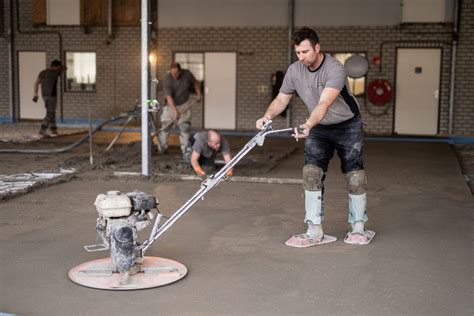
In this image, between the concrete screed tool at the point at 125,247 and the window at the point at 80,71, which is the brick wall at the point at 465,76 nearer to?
the window at the point at 80,71

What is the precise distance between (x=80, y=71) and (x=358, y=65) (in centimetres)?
825

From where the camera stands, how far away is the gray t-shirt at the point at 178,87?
12.2m

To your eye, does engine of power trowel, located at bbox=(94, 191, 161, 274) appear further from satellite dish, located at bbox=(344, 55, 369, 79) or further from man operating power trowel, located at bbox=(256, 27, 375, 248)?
satellite dish, located at bbox=(344, 55, 369, 79)

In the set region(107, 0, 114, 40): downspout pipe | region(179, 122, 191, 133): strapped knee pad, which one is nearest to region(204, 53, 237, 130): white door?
region(107, 0, 114, 40): downspout pipe

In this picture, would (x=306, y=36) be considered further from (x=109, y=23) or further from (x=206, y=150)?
(x=109, y=23)

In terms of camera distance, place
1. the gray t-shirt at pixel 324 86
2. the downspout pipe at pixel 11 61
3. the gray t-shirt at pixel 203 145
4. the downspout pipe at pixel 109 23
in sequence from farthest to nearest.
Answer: the downspout pipe at pixel 11 61 → the downspout pipe at pixel 109 23 → the gray t-shirt at pixel 203 145 → the gray t-shirt at pixel 324 86

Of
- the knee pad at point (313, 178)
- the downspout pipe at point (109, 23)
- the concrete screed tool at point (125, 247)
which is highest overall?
the downspout pipe at point (109, 23)

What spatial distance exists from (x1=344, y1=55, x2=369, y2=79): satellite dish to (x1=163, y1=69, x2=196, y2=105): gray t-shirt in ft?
20.7

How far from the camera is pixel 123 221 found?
4.85 m

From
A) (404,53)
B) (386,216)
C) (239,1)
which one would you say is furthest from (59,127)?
(386,216)

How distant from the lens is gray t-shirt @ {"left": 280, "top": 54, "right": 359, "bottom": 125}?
5.80 m

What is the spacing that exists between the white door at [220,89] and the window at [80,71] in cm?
350

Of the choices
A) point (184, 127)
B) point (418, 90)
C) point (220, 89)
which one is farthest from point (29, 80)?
point (418, 90)

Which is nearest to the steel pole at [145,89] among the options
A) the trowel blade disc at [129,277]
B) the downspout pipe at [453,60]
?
the trowel blade disc at [129,277]
